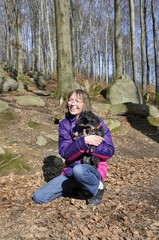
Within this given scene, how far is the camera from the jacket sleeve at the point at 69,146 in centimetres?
267

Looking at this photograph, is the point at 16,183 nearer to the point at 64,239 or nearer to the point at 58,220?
the point at 58,220

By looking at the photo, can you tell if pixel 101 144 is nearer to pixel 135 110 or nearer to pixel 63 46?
pixel 135 110

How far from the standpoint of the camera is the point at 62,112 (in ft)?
26.2

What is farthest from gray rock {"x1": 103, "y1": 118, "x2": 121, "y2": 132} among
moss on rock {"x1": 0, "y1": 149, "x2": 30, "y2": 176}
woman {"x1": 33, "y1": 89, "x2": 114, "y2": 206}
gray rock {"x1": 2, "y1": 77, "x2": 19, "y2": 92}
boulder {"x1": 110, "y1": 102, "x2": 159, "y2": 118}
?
gray rock {"x1": 2, "y1": 77, "x2": 19, "y2": 92}

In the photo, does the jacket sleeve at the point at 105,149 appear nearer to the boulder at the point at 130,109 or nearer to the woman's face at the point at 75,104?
the woman's face at the point at 75,104

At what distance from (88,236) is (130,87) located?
32.6 feet

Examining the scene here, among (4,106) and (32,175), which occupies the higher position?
(4,106)

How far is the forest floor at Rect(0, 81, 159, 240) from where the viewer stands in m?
2.25

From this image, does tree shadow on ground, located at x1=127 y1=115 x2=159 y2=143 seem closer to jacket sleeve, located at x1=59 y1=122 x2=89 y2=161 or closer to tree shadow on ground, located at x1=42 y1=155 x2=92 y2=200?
tree shadow on ground, located at x1=42 y1=155 x2=92 y2=200

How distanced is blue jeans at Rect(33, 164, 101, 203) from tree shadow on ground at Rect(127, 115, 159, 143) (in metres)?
4.88

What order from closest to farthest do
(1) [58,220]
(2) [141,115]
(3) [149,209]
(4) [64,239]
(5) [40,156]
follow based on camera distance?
(4) [64,239], (1) [58,220], (3) [149,209], (5) [40,156], (2) [141,115]

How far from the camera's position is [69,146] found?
2.80 m

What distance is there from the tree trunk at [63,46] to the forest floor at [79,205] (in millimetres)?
3430

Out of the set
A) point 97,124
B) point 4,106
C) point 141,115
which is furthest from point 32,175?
point 141,115
